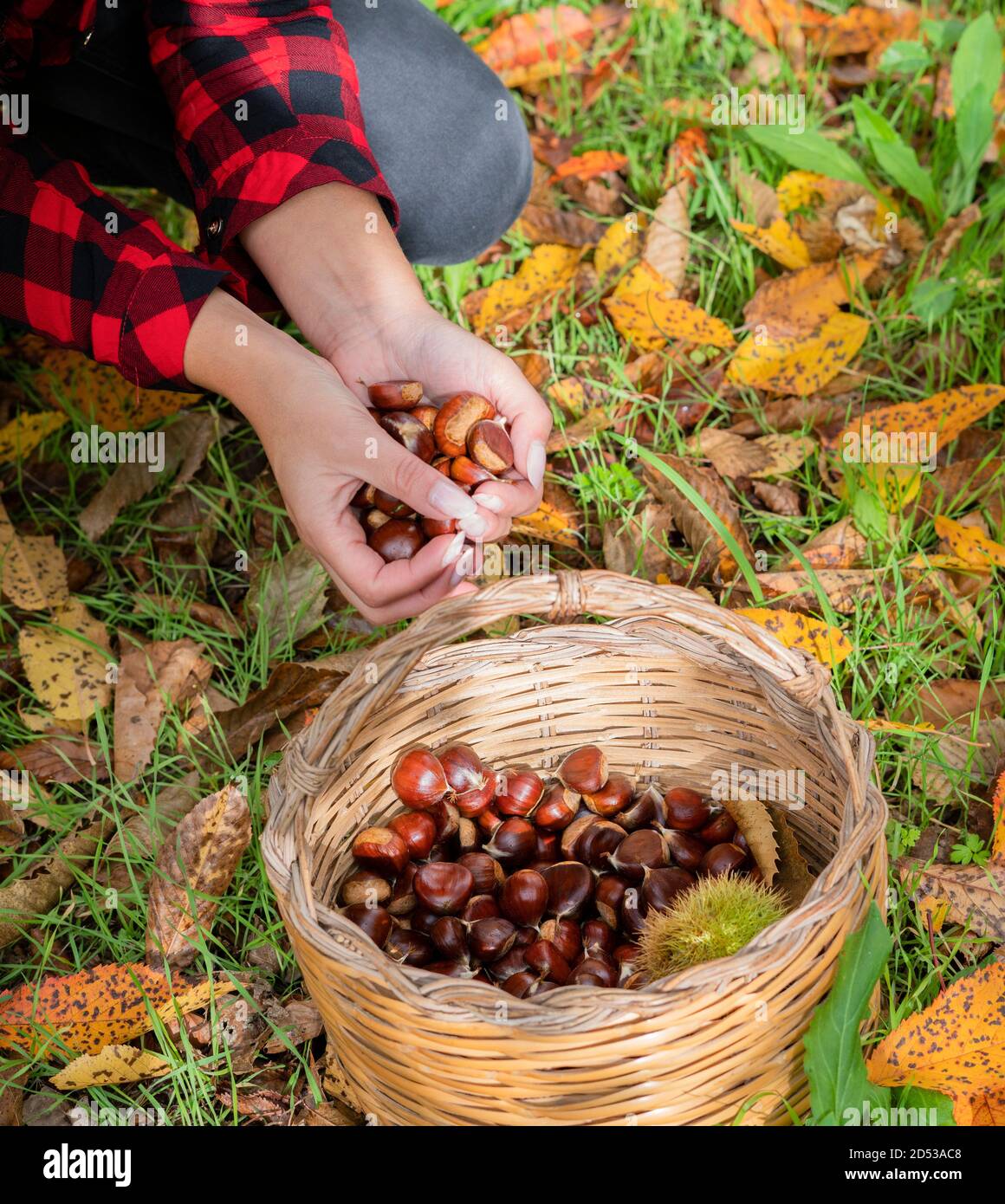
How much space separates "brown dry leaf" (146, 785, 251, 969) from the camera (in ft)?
5.57

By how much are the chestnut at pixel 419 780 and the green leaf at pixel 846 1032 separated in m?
0.60

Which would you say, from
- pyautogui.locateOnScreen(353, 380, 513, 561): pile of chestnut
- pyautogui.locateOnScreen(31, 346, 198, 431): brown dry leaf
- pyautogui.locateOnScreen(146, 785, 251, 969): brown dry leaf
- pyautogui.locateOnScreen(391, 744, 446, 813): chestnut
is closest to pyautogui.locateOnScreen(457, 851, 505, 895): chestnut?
pyautogui.locateOnScreen(391, 744, 446, 813): chestnut

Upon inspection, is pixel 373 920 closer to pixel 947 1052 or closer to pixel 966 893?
pixel 947 1052

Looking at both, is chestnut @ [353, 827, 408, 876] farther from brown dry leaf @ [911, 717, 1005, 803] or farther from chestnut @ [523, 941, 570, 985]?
brown dry leaf @ [911, 717, 1005, 803]

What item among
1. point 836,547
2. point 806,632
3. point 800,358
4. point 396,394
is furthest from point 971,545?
point 396,394

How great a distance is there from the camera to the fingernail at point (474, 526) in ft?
5.21

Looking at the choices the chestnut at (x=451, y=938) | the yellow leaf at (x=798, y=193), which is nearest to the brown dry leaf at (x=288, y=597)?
the chestnut at (x=451, y=938)

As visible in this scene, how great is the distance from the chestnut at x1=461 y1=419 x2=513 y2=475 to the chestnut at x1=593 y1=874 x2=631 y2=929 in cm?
65

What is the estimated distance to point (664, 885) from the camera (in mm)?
1550

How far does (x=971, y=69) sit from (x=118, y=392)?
6.73ft

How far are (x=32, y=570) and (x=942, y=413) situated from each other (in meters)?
1.79

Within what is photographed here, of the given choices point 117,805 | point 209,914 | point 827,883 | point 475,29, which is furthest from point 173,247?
point 475,29

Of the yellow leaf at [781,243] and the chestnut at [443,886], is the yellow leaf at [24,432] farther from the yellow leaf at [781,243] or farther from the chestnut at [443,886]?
the yellow leaf at [781,243]

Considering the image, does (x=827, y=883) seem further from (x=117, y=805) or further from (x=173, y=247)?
(x=173, y=247)
